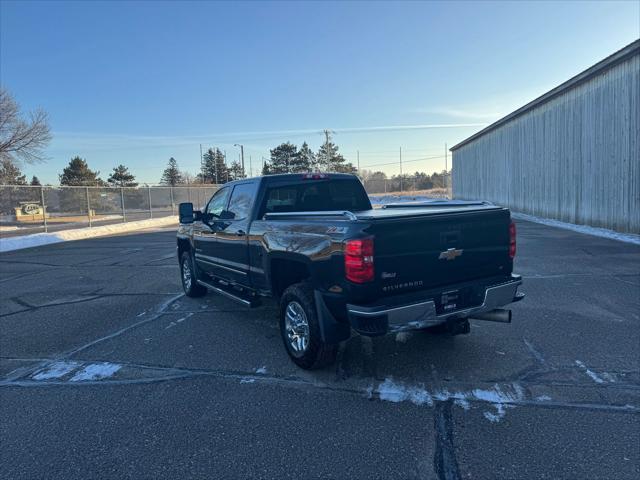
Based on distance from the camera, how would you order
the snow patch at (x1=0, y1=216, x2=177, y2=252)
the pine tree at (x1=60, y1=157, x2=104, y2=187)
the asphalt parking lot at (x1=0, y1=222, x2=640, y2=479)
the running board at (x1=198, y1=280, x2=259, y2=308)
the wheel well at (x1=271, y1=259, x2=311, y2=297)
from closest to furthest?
the asphalt parking lot at (x1=0, y1=222, x2=640, y2=479), the wheel well at (x1=271, y1=259, x2=311, y2=297), the running board at (x1=198, y1=280, x2=259, y2=308), the snow patch at (x1=0, y1=216, x2=177, y2=252), the pine tree at (x1=60, y1=157, x2=104, y2=187)

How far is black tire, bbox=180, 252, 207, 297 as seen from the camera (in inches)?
301

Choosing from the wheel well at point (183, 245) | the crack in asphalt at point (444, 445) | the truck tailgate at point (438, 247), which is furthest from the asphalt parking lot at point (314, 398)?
the wheel well at point (183, 245)

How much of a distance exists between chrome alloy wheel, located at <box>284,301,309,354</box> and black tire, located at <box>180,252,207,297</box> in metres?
3.23

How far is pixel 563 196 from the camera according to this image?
66.1ft

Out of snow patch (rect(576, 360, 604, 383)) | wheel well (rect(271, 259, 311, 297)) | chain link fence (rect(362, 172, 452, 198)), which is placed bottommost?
snow patch (rect(576, 360, 604, 383))

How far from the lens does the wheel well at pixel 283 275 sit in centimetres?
496

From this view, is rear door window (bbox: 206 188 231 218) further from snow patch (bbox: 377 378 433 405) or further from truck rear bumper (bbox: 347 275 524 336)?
snow patch (bbox: 377 378 433 405)

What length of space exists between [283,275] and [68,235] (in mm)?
19367

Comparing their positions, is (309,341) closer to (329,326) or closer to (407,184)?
(329,326)

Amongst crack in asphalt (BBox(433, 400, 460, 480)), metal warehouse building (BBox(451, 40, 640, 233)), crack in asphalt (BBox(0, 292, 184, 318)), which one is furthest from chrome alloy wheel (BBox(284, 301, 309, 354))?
metal warehouse building (BBox(451, 40, 640, 233))

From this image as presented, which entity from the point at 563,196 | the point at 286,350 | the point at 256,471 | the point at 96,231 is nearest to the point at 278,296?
the point at 286,350

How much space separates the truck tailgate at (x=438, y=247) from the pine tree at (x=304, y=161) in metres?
69.5

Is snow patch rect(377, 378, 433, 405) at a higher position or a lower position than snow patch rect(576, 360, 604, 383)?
higher

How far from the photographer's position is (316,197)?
594cm
